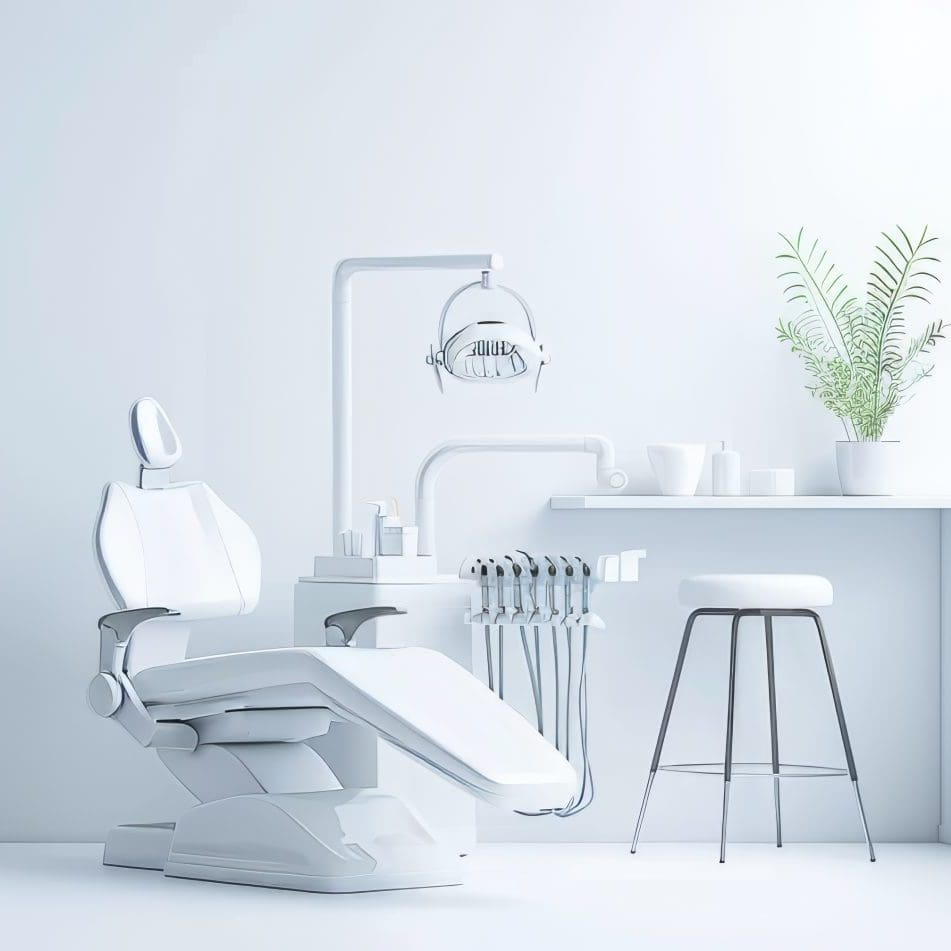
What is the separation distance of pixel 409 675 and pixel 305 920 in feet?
1.93

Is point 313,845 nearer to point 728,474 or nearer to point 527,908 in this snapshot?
point 527,908

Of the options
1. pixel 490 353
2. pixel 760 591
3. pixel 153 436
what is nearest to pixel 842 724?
pixel 760 591

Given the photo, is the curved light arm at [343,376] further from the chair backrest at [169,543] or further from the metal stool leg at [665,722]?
the metal stool leg at [665,722]

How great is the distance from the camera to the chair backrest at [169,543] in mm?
3779

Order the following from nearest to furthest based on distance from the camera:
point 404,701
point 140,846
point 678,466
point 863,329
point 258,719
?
point 404,701, point 258,719, point 140,846, point 678,466, point 863,329

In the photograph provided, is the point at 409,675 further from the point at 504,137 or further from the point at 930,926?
the point at 504,137

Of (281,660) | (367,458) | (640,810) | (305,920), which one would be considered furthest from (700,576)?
(305,920)

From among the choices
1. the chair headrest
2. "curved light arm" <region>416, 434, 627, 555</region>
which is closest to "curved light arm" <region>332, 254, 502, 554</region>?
"curved light arm" <region>416, 434, 627, 555</region>

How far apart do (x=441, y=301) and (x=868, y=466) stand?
1.26 m

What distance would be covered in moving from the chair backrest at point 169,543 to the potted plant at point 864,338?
1635 mm

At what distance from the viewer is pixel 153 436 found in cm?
396

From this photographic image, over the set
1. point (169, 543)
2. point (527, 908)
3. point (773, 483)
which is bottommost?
point (527, 908)

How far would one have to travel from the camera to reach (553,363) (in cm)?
439

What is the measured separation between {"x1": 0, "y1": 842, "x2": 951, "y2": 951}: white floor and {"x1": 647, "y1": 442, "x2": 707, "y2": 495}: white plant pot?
3.20 feet
